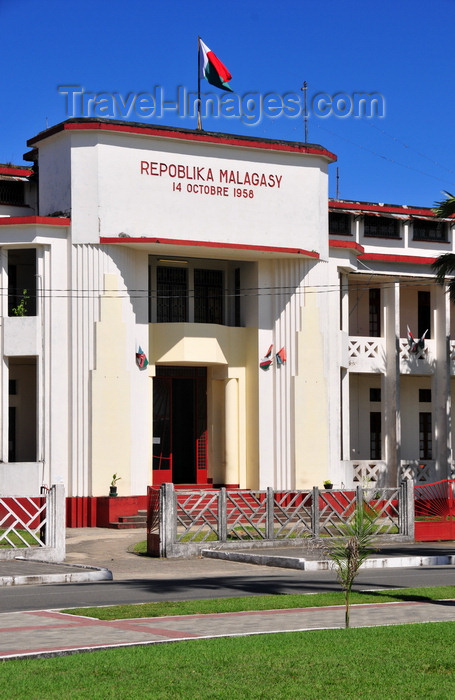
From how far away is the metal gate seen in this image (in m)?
27.2

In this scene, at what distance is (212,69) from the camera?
108 ft

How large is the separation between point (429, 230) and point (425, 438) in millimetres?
7259

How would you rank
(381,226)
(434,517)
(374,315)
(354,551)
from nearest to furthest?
(354,551)
(434,517)
(381,226)
(374,315)

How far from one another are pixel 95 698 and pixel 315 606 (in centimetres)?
668

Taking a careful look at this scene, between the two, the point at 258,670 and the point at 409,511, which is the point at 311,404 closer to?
the point at 409,511

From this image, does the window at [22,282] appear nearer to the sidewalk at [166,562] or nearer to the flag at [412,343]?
the sidewalk at [166,562]

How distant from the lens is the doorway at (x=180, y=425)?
34.2m

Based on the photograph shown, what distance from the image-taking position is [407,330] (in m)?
39.7

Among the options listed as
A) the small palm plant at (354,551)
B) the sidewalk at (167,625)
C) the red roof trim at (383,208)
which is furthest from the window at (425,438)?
the small palm plant at (354,551)

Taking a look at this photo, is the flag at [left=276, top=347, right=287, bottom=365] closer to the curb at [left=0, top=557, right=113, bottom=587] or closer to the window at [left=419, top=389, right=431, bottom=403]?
the window at [left=419, top=389, right=431, bottom=403]

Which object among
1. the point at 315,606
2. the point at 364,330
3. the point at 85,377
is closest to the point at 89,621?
the point at 315,606

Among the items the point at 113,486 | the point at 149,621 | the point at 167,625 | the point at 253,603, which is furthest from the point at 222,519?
the point at 167,625

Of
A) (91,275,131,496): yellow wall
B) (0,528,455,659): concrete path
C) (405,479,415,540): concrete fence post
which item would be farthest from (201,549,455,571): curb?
(91,275,131,496): yellow wall

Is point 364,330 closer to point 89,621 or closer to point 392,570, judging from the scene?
point 392,570
